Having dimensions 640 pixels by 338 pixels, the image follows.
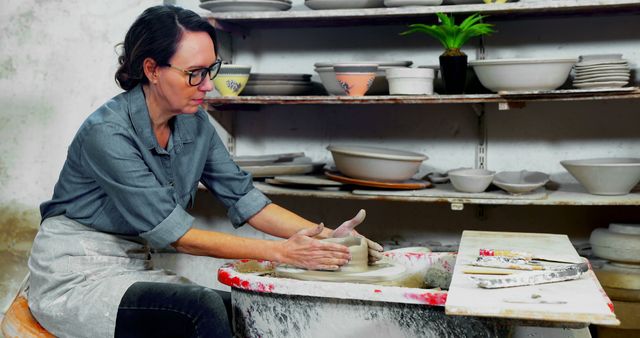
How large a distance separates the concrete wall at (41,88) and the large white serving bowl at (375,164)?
1.24 m

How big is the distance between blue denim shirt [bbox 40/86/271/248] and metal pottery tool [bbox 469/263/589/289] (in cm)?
85

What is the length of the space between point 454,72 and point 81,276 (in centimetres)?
163

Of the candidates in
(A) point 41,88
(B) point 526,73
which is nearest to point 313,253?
(B) point 526,73

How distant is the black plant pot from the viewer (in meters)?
2.98

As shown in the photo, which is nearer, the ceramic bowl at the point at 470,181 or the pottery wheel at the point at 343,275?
the pottery wheel at the point at 343,275

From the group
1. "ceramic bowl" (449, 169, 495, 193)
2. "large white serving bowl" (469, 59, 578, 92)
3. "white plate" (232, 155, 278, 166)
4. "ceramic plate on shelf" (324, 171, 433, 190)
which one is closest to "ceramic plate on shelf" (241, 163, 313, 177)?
"white plate" (232, 155, 278, 166)

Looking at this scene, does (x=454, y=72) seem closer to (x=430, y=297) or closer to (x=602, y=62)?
(x=602, y=62)

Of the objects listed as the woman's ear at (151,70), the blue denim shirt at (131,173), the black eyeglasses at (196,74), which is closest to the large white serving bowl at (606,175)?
the blue denim shirt at (131,173)

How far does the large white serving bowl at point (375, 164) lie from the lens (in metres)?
3.03

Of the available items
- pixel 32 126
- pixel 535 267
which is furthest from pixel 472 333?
pixel 32 126

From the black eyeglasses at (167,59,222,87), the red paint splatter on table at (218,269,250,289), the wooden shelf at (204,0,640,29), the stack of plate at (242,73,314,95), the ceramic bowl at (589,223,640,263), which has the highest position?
the wooden shelf at (204,0,640,29)

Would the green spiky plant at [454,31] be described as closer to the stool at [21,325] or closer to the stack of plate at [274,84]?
the stack of plate at [274,84]

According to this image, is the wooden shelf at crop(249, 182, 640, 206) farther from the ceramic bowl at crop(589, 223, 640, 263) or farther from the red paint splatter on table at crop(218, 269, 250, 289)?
the red paint splatter on table at crop(218, 269, 250, 289)

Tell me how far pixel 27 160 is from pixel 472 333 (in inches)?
106
